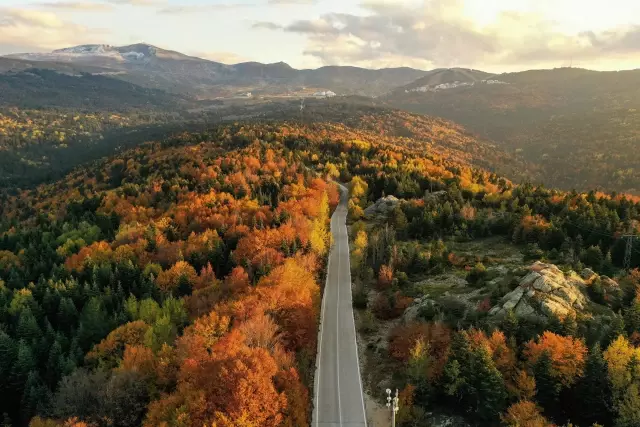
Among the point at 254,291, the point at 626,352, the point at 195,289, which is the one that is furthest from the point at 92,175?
the point at 626,352

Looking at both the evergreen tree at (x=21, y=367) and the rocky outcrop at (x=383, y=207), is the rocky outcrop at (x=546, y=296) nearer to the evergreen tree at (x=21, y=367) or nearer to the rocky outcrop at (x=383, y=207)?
the evergreen tree at (x=21, y=367)

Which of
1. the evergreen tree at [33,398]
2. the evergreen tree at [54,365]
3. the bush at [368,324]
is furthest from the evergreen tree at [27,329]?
the bush at [368,324]

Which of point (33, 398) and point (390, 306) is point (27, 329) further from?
point (390, 306)

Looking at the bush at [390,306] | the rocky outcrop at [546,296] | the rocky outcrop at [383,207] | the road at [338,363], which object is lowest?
the road at [338,363]

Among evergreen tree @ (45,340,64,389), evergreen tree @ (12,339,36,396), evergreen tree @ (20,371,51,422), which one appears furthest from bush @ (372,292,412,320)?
evergreen tree @ (12,339,36,396)

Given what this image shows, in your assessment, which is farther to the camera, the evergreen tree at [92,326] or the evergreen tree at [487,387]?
the evergreen tree at [92,326]

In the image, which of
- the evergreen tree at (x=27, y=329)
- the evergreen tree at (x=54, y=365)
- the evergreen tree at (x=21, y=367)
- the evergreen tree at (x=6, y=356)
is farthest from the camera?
the evergreen tree at (x=27, y=329)
